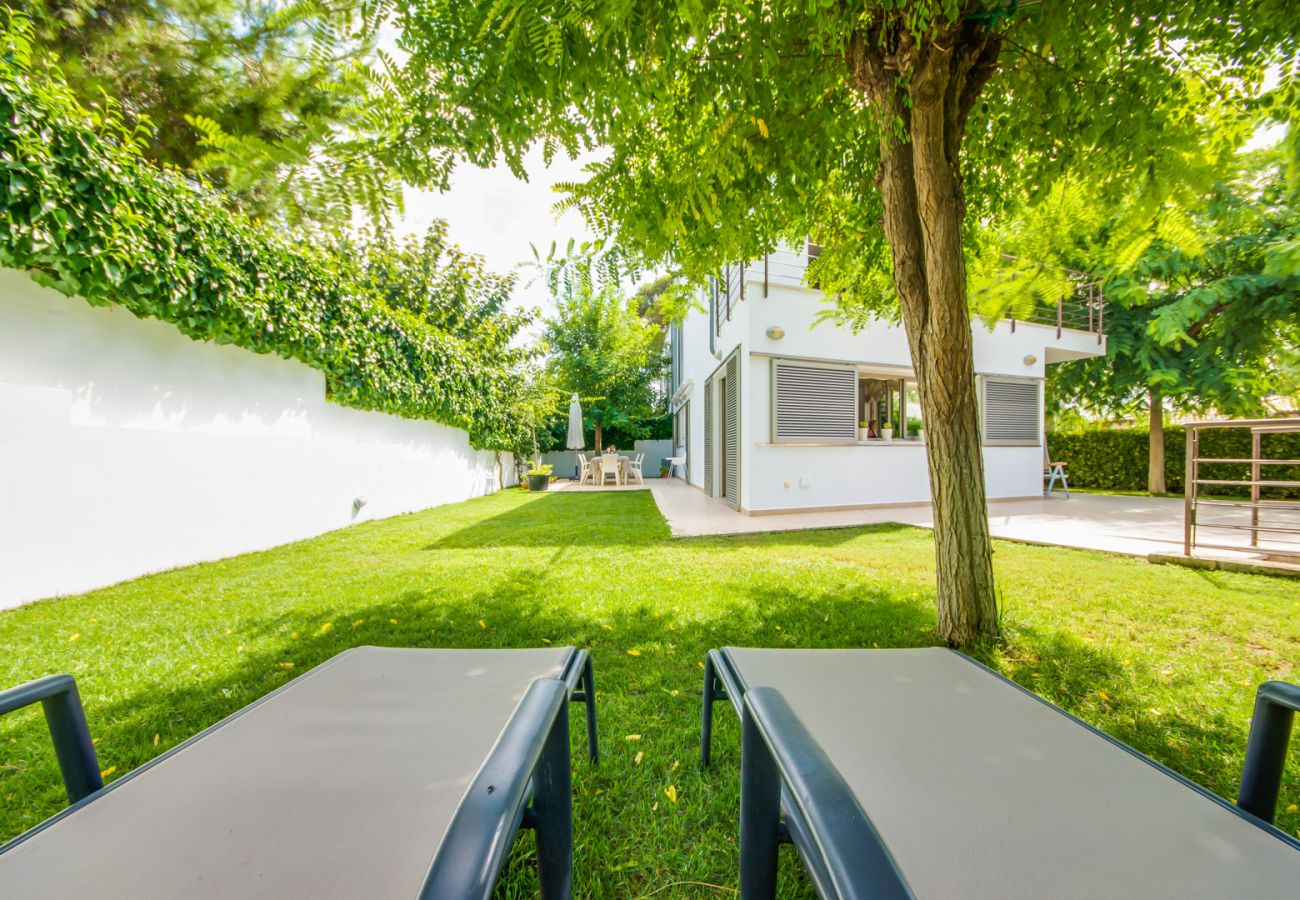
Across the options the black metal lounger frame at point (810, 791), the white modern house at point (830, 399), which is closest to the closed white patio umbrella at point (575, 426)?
the white modern house at point (830, 399)

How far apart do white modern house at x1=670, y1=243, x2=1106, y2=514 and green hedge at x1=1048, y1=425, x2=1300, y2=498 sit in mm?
5107

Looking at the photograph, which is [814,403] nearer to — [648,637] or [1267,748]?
[648,637]

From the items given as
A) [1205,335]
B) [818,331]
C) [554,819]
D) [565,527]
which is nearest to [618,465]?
[565,527]

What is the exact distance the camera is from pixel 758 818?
98cm

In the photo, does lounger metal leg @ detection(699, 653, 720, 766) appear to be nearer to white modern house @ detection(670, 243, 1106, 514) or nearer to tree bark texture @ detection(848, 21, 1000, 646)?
tree bark texture @ detection(848, 21, 1000, 646)

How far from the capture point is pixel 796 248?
4.14 meters

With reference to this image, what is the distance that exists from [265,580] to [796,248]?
5.46m

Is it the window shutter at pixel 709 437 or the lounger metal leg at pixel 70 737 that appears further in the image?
the window shutter at pixel 709 437

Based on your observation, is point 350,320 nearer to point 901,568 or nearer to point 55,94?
point 55,94

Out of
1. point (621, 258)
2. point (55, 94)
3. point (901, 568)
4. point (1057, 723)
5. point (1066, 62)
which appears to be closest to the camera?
point (1057, 723)

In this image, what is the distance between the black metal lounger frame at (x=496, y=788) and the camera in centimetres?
58

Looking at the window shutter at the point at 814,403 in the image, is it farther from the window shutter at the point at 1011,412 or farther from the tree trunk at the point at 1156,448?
the tree trunk at the point at 1156,448

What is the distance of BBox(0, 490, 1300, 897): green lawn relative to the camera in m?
1.62

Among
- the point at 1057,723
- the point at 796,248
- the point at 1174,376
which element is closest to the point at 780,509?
the point at 796,248
